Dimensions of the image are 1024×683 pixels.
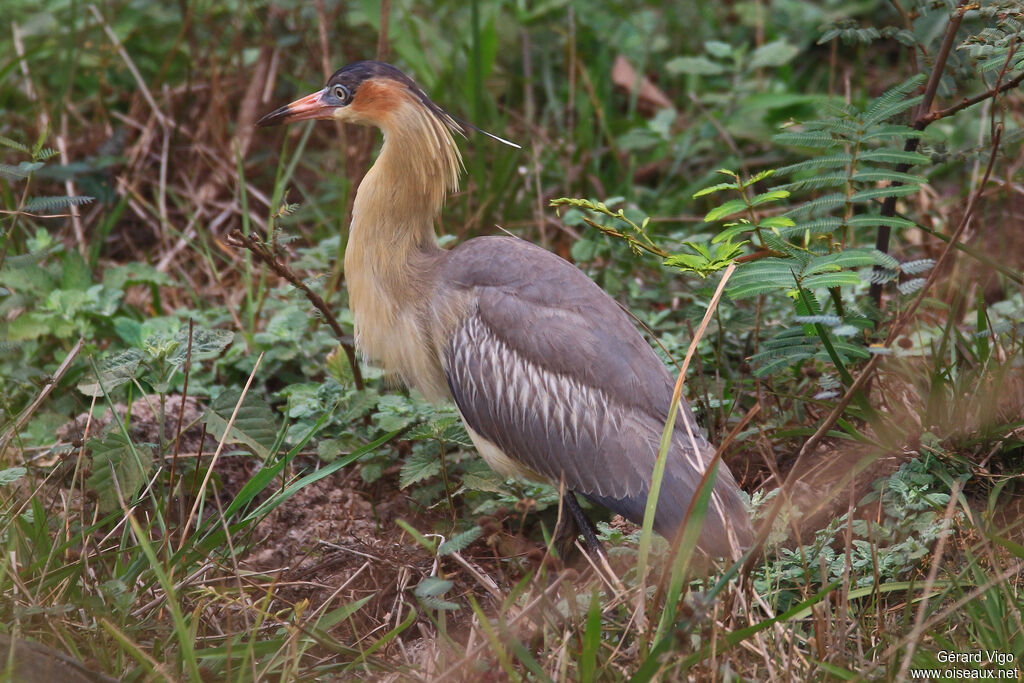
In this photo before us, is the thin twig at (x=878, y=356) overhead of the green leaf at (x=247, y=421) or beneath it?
overhead

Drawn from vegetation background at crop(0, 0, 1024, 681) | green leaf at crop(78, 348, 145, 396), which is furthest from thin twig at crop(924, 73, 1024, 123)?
green leaf at crop(78, 348, 145, 396)

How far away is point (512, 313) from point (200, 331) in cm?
103

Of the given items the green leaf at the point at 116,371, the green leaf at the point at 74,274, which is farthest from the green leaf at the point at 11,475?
the green leaf at the point at 74,274

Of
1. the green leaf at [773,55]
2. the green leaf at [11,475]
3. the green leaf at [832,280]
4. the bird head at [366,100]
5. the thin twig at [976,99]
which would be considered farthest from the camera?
the green leaf at [773,55]

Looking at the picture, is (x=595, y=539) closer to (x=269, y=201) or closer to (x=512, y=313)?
(x=512, y=313)

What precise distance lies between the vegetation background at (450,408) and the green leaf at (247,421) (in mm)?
11

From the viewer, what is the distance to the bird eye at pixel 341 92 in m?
3.58

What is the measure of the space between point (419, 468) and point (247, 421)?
1.92ft

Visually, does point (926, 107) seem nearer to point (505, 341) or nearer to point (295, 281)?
point (505, 341)

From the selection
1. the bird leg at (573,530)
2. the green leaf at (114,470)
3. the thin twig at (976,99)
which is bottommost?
the bird leg at (573,530)

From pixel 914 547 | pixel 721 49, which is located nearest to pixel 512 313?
pixel 914 547

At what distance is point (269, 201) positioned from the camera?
5250 mm

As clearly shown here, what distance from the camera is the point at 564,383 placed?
10.5 feet

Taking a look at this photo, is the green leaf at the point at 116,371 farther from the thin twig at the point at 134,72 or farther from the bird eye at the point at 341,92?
the thin twig at the point at 134,72
